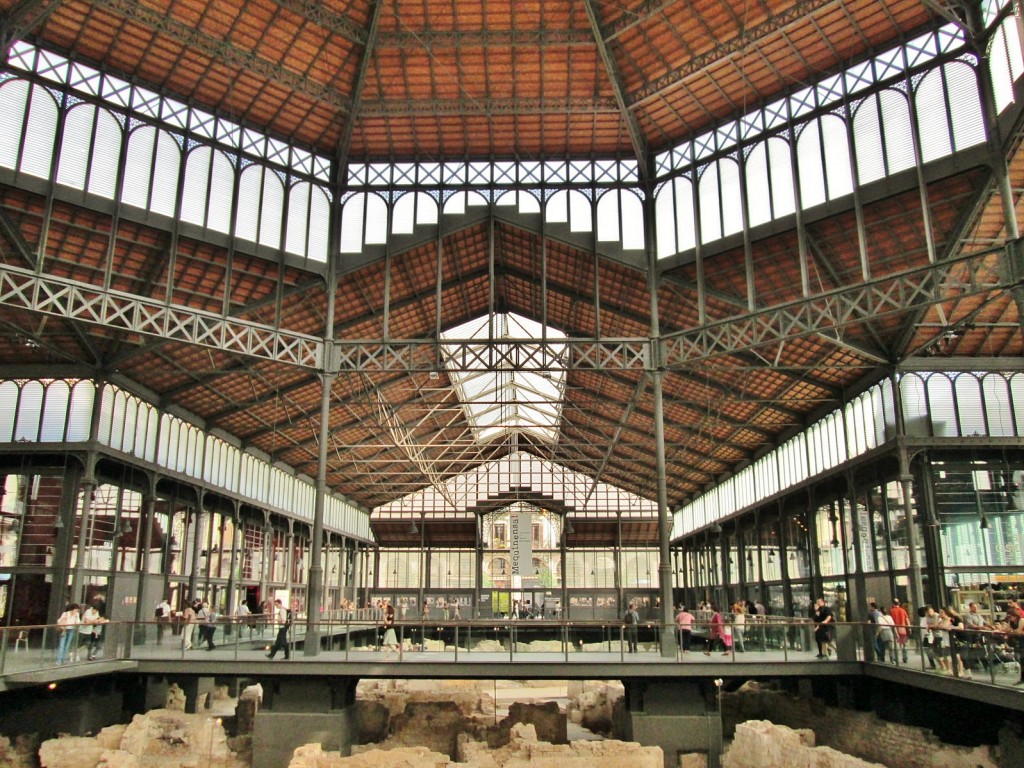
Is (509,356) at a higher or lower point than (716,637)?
higher

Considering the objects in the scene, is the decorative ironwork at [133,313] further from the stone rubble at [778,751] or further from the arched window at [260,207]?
the stone rubble at [778,751]

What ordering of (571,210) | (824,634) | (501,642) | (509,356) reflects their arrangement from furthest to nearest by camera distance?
1. (509,356)
2. (571,210)
3. (501,642)
4. (824,634)

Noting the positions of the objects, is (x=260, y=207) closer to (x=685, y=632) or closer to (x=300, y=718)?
(x=300, y=718)

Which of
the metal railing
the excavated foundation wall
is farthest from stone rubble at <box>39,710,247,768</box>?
the excavated foundation wall

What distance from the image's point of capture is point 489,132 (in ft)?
96.7

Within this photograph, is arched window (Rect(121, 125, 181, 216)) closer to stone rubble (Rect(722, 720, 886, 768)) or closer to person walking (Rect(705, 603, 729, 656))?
person walking (Rect(705, 603, 729, 656))

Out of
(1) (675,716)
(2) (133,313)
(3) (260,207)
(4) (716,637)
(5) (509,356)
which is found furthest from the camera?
(5) (509,356)

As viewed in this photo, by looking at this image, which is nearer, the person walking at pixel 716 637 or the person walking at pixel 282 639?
the person walking at pixel 716 637

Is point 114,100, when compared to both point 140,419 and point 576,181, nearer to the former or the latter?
point 140,419

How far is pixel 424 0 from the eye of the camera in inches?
928

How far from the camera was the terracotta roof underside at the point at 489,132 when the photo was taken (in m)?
23.1

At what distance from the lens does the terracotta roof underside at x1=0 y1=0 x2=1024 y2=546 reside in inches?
909

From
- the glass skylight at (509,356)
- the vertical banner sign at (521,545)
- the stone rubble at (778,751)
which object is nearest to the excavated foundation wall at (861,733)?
the stone rubble at (778,751)

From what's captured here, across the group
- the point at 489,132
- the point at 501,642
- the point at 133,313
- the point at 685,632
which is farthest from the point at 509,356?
the point at 133,313
